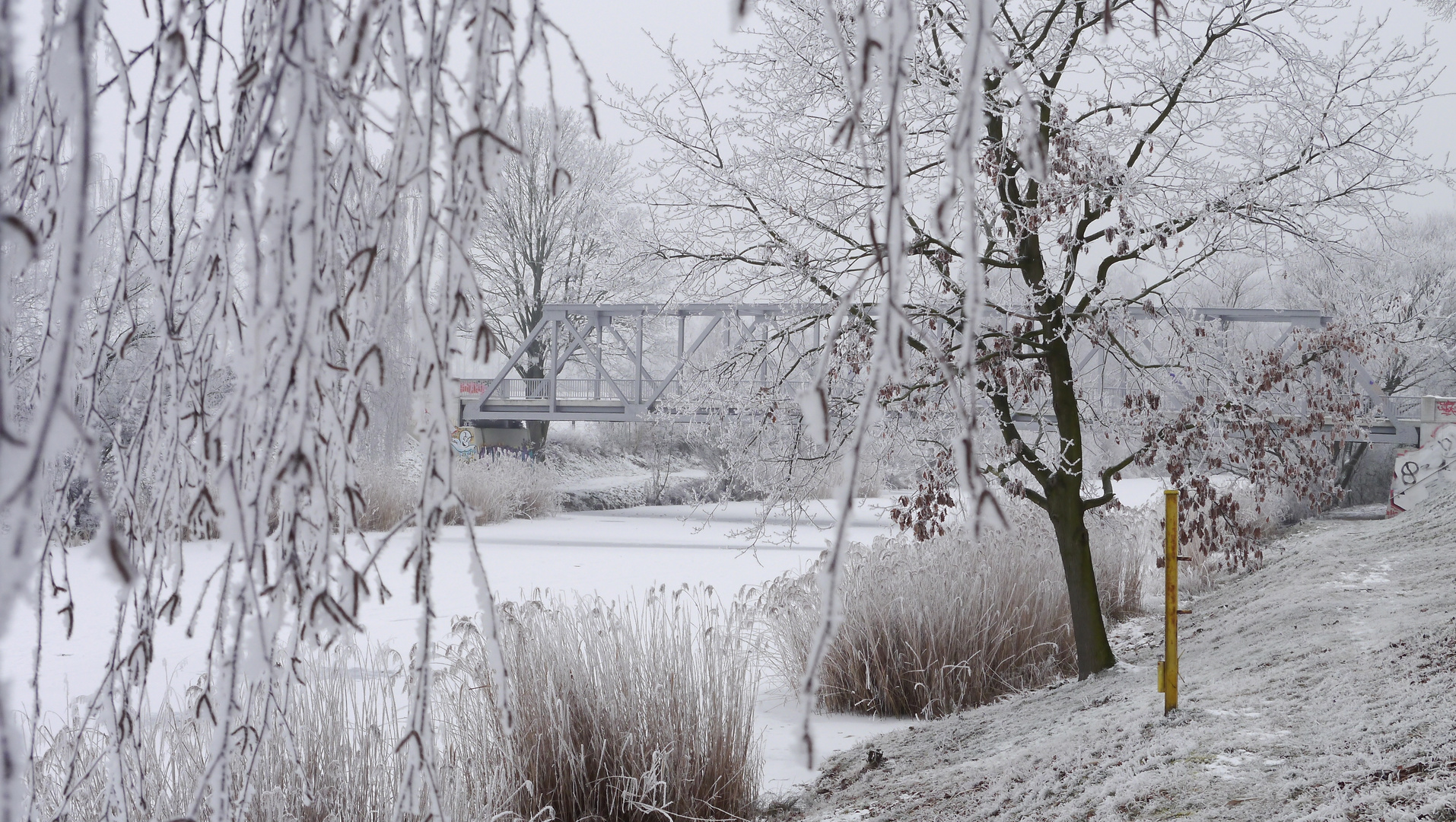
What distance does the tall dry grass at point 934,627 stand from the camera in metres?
4.43

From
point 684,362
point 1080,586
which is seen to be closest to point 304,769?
point 1080,586

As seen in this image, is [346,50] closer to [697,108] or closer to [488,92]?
[488,92]

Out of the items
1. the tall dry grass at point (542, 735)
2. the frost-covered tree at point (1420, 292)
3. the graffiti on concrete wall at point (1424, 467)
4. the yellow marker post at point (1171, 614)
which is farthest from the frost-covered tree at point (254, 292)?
the frost-covered tree at point (1420, 292)

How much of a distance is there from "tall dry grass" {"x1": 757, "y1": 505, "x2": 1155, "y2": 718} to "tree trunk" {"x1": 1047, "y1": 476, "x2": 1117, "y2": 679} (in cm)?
40

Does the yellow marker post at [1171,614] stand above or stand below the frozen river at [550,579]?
above

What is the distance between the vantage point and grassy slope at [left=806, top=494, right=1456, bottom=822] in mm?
2162

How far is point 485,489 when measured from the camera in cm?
1284

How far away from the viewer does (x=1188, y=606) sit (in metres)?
6.07

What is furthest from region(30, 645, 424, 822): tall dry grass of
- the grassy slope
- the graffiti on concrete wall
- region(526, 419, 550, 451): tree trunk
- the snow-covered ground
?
region(526, 419, 550, 451): tree trunk

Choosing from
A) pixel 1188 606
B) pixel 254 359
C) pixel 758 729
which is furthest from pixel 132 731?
pixel 1188 606

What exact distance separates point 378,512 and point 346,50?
457 inches

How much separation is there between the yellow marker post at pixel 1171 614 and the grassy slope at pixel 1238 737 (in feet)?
0.27

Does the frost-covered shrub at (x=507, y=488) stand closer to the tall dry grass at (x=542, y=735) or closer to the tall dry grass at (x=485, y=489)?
the tall dry grass at (x=485, y=489)

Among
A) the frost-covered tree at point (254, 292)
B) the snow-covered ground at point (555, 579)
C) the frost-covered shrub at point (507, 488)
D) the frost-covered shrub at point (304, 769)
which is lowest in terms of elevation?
the snow-covered ground at point (555, 579)
